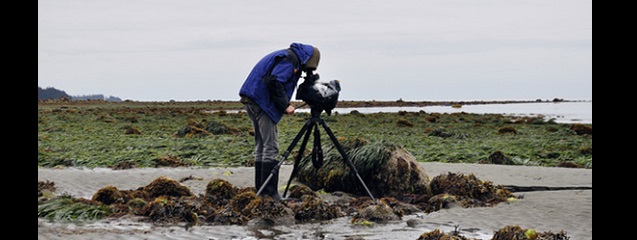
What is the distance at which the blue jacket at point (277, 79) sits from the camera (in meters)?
7.15

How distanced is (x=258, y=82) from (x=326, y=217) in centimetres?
157

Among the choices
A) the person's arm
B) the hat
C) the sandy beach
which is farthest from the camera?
the hat

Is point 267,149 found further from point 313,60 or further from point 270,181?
point 313,60

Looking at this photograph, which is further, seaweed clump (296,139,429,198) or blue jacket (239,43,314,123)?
seaweed clump (296,139,429,198)

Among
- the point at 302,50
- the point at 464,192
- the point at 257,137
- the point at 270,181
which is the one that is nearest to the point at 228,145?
the point at 257,137

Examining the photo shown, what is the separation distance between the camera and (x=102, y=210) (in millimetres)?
7090

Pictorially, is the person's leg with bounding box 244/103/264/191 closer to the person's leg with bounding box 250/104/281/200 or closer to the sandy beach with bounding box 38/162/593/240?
the person's leg with bounding box 250/104/281/200

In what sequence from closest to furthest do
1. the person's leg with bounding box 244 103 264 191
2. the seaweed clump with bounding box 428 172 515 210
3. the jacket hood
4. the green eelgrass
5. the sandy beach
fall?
the sandy beach → the jacket hood → the person's leg with bounding box 244 103 264 191 → the seaweed clump with bounding box 428 172 515 210 → the green eelgrass

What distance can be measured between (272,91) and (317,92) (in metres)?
0.47

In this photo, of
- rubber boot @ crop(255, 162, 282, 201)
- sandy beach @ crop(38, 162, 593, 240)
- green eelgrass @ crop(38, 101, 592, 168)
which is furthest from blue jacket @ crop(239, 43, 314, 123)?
green eelgrass @ crop(38, 101, 592, 168)

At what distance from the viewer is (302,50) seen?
7.27m

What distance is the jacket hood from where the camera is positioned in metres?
7.25
